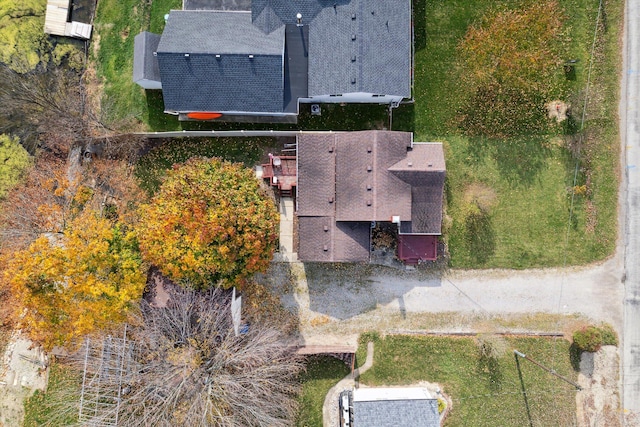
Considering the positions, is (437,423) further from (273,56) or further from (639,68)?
(639,68)

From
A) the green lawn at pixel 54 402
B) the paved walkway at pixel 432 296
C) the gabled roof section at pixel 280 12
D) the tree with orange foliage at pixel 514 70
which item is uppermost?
the gabled roof section at pixel 280 12

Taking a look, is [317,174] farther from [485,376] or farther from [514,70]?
[485,376]

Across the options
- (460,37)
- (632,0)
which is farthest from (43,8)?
(632,0)

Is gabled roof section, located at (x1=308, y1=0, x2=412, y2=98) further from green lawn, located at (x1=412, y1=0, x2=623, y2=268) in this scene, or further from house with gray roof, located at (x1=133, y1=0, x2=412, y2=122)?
green lawn, located at (x1=412, y1=0, x2=623, y2=268)

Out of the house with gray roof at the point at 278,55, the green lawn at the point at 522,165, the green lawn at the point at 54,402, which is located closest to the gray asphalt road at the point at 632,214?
the green lawn at the point at 522,165

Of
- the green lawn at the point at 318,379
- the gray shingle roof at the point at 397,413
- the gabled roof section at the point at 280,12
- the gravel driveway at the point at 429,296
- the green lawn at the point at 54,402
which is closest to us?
the gray shingle roof at the point at 397,413

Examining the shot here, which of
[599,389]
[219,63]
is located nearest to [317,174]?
[219,63]

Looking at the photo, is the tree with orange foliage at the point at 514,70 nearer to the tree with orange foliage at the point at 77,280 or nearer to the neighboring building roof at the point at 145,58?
the neighboring building roof at the point at 145,58

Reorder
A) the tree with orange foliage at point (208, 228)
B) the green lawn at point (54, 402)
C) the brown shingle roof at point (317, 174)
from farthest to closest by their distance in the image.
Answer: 1. the green lawn at point (54, 402)
2. the brown shingle roof at point (317, 174)
3. the tree with orange foliage at point (208, 228)
